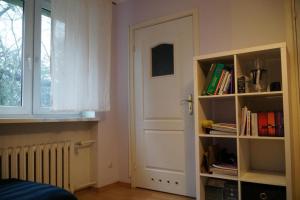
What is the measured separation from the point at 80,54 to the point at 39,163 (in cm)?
120

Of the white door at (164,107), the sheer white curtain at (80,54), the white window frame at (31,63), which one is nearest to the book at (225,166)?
the white door at (164,107)

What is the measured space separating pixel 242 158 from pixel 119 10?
248cm

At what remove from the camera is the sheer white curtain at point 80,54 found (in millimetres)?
2373

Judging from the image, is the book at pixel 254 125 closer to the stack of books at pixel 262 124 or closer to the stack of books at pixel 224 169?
the stack of books at pixel 262 124

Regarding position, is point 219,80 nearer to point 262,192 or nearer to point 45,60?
point 262,192

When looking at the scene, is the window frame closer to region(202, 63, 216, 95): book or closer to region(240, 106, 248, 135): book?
region(202, 63, 216, 95): book

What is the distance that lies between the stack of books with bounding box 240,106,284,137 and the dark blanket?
1455 mm

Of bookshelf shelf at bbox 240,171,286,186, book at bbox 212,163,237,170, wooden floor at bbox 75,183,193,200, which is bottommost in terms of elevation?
wooden floor at bbox 75,183,193,200

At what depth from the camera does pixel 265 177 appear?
1.95 metres

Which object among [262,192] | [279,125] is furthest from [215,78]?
[262,192]

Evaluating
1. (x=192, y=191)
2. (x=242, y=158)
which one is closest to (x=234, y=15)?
(x=242, y=158)

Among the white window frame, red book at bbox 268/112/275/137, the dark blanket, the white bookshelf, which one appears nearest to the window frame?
the white window frame

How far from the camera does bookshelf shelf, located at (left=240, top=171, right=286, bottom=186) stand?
1804 mm

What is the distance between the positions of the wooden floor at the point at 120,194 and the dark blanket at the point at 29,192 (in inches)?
42.0
